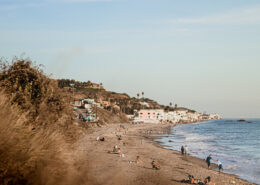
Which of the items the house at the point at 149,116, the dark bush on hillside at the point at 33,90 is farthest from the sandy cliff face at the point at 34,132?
the house at the point at 149,116

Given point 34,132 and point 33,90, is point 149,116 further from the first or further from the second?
point 34,132

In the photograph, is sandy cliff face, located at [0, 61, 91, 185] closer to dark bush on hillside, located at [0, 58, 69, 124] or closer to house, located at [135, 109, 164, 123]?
dark bush on hillside, located at [0, 58, 69, 124]

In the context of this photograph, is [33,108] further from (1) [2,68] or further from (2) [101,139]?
(2) [101,139]

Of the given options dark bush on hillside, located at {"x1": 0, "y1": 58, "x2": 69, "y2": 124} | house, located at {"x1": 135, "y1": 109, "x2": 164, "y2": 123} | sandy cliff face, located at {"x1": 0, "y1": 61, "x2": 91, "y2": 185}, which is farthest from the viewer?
house, located at {"x1": 135, "y1": 109, "x2": 164, "y2": 123}

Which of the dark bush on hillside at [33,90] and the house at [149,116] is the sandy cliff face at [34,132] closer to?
the dark bush on hillside at [33,90]

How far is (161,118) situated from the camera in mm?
178375

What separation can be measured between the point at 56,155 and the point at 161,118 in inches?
6757

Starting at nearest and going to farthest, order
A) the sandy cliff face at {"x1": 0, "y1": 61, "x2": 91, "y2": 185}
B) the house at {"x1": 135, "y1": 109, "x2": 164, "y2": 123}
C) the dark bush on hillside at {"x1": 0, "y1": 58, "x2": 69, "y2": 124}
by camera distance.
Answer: the sandy cliff face at {"x1": 0, "y1": 61, "x2": 91, "y2": 185} → the dark bush on hillside at {"x1": 0, "y1": 58, "x2": 69, "y2": 124} → the house at {"x1": 135, "y1": 109, "x2": 164, "y2": 123}

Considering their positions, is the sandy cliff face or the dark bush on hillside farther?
the dark bush on hillside

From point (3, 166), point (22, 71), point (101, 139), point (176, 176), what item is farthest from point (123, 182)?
point (101, 139)

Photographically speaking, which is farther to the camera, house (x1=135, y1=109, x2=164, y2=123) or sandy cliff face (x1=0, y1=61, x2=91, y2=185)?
house (x1=135, y1=109, x2=164, y2=123)

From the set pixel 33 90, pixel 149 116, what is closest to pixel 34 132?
pixel 33 90

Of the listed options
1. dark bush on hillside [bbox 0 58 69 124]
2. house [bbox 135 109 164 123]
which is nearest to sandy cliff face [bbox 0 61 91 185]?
dark bush on hillside [bbox 0 58 69 124]

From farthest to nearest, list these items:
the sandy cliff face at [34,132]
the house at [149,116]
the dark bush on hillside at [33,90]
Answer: the house at [149,116] < the dark bush on hillside at [33,90] < the sandy cliff face at [34,132]
